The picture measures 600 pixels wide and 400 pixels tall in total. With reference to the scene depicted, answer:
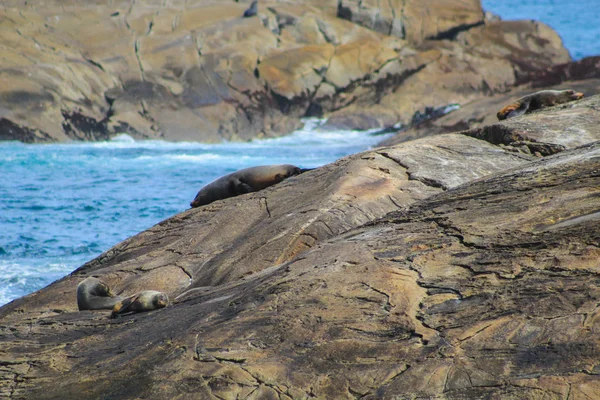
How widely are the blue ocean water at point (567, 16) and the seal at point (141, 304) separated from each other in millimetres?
38551

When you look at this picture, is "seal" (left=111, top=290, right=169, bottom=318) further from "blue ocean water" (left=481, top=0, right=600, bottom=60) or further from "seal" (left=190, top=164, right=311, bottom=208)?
"blue ocean water" (left=481, top=0, right=600, bottom=60)

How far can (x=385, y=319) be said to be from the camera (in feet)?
13.9

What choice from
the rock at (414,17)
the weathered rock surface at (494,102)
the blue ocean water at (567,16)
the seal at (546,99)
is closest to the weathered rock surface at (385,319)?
the seal at (546,99)

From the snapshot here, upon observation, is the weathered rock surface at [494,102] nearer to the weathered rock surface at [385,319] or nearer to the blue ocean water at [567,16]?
the weathered rock surface at [385,319]

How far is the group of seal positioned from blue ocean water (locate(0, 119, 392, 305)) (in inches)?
150

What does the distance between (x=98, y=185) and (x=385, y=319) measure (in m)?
14.4

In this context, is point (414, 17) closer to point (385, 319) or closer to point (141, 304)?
point (141, 304)

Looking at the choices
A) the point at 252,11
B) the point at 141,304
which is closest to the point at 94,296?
the point at 141,304

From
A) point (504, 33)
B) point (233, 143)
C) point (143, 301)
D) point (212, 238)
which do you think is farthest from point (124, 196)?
point (504, 33)

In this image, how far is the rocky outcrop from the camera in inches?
873

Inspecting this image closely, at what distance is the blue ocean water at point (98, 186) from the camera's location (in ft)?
41.2

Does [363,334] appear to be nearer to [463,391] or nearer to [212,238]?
[463,391]

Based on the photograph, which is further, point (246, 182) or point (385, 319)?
point (246, 182)

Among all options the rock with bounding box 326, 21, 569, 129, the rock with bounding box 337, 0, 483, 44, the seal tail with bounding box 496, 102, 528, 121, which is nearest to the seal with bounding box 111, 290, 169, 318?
the seal tail with bounding box 496, 102, 528, 121
